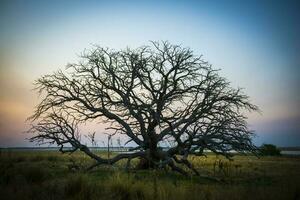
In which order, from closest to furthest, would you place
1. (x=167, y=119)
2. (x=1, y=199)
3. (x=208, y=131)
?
(x=1, y=199) → (x=208, y=131) → (x=167, y=119)

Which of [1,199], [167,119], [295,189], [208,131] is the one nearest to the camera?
[1,199]

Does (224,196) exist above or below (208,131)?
below

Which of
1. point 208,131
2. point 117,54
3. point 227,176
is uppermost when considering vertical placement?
point 117,54

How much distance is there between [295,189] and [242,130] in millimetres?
7181

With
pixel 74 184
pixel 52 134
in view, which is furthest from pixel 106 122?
pixel 74 184

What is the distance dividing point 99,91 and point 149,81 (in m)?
2.82

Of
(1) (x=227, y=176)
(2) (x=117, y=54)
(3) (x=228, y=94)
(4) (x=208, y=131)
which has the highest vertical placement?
(2) (x=117, y=54)

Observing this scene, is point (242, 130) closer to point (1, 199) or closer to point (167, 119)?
point (167, 119)

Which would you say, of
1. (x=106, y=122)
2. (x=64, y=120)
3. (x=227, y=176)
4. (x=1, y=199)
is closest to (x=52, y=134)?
(x=64, y=120)

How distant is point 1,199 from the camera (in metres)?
8.59

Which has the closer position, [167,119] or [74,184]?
[74,184]

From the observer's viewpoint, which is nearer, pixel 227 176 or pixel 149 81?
pixel 227 176

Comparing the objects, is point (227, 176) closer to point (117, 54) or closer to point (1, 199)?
point (117, 54)

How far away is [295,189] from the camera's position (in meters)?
11.0
